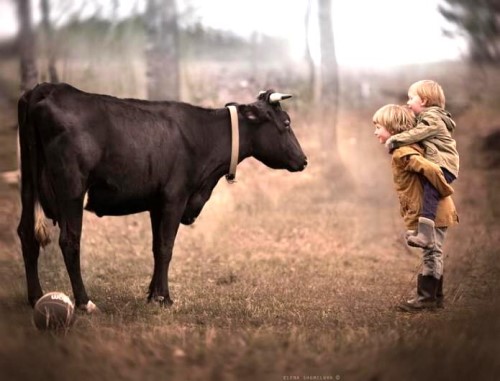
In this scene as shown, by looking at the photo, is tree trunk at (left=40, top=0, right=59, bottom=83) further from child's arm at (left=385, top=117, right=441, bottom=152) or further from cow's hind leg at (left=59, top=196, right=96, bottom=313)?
child's arm at (left=385, top=117, right=441, bottom=152)

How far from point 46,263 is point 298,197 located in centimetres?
527

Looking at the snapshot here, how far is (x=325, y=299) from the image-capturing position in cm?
693

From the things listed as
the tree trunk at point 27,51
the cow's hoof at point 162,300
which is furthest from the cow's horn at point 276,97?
the tree trunk at point 27,51

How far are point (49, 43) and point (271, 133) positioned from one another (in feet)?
13.5

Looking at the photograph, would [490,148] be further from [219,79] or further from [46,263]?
[46,263]

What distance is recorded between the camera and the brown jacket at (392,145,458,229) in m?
6.02

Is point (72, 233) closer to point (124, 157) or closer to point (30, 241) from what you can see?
point (30, 241)

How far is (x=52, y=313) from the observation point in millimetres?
4914

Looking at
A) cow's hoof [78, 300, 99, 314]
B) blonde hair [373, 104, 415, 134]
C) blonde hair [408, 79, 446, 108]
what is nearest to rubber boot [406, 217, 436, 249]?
blonde hair [373, 104, 415, 134]

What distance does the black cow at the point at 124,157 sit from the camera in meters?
5.50

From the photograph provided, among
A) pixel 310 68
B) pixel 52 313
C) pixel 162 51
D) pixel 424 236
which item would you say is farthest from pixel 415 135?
pixel 310 68

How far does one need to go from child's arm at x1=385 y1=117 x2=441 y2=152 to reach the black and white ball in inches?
115

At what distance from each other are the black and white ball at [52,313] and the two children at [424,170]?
2846mm

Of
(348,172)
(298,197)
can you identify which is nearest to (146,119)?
(298,197)
